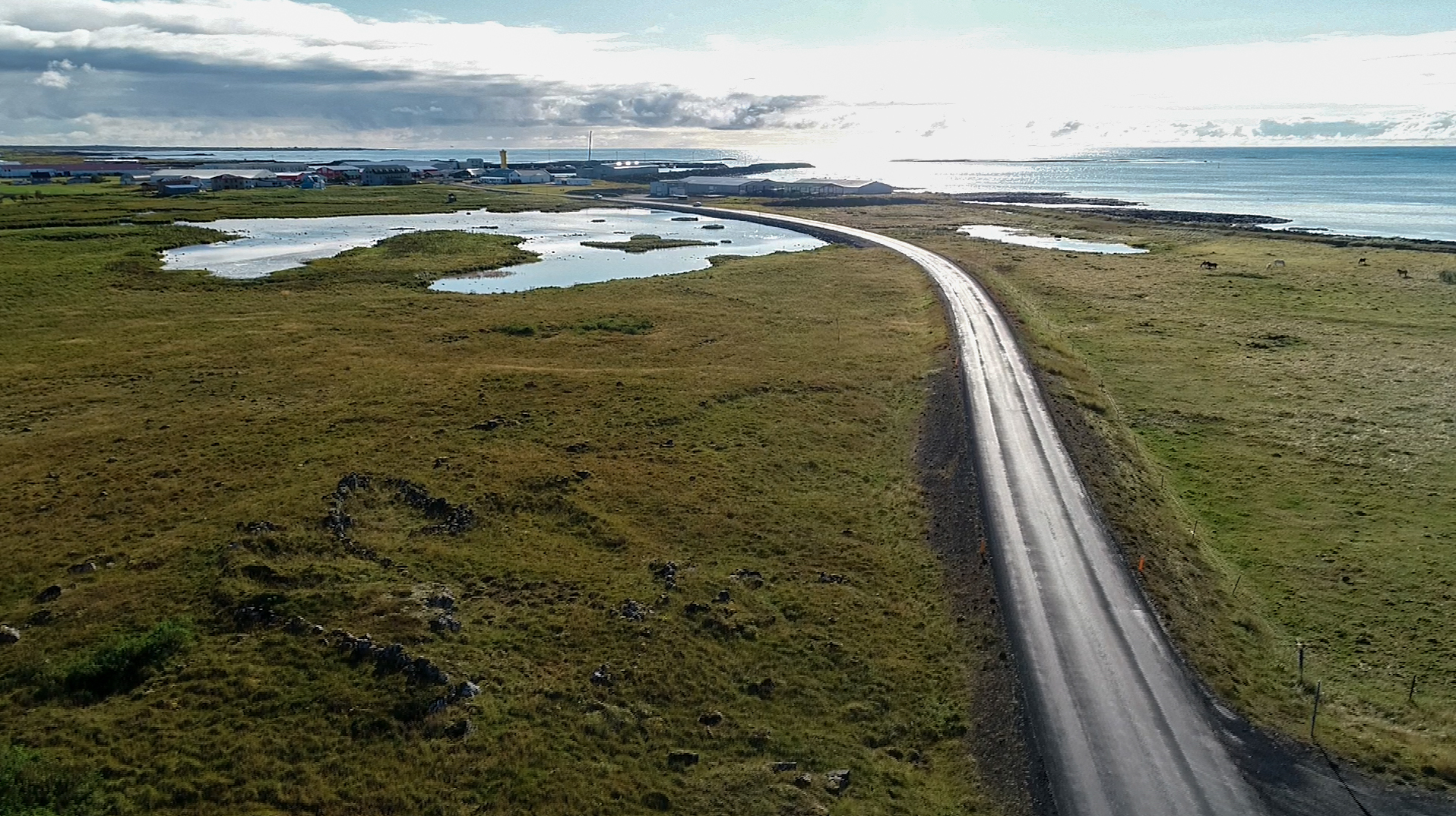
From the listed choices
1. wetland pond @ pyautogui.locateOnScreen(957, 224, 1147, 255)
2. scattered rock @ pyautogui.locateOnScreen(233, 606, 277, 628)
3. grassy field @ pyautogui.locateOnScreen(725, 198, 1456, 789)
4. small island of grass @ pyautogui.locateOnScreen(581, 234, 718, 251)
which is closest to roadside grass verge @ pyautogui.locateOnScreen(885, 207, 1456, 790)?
grassy field @ pyautogui.locateOnScreen(725, 198, 1456, 789)

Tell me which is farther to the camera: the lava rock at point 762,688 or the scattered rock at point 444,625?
the scattered rock at point 444,625

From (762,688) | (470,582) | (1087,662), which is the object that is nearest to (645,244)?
(470,582)

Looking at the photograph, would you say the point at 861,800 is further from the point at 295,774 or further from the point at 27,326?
the point at 27,326

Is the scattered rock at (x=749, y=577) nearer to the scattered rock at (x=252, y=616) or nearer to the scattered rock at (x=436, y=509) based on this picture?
the scattered rock at (x=436, y=509)

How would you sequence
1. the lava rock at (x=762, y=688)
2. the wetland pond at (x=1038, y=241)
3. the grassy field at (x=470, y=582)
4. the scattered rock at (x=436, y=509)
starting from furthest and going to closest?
the wetland pond at (x=1038, y=241) → the scattered rock at (x=436, y=509) → the lava rock at (x=762, y=688) → the grassy field at (x=470, y=582)

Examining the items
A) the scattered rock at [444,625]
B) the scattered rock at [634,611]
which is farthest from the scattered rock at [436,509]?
the scattered rock at [634,611]

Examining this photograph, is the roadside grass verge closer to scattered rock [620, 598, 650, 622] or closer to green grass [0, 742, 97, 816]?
scattered rock [620, 598, 650, 622]

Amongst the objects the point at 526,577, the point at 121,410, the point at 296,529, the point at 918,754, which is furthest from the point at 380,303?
the point at 918,754

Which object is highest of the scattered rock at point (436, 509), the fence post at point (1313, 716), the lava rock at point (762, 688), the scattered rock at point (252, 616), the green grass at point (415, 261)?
the green grass at point (415, 261)
